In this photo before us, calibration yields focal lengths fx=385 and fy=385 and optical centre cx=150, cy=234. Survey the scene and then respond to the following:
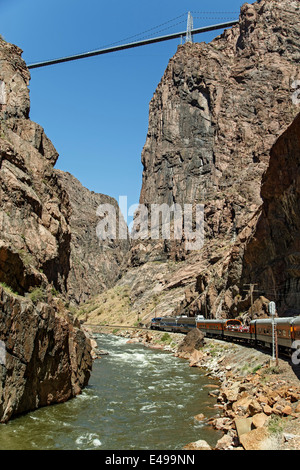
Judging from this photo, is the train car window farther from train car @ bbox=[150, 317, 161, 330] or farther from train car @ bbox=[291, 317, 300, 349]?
train car @ bbox=[150, 317, 161, 330]

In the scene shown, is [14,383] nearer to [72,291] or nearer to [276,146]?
[276,146]

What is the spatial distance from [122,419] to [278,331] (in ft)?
46.4

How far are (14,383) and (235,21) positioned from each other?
165997 millimetres

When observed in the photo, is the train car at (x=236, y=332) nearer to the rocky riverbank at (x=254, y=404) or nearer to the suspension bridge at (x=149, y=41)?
the rocky riverbank at (x=254, y=404)

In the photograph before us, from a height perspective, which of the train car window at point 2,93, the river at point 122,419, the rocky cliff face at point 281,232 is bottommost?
the river at point 122,419

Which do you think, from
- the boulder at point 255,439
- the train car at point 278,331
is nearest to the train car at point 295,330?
the train car at point 278,331

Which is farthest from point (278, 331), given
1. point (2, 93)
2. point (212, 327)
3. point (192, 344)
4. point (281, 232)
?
point (2, 93)

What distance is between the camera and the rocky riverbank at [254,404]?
1116 cm

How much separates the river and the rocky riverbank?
31.4 inches

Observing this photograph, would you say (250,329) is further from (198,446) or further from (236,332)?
(198,446)

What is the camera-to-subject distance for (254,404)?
14070mm

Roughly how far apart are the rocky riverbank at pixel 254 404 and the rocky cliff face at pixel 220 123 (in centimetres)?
6469

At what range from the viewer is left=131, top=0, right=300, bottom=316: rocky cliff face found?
100188mm

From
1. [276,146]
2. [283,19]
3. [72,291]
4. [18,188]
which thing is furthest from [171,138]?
[18,188]
